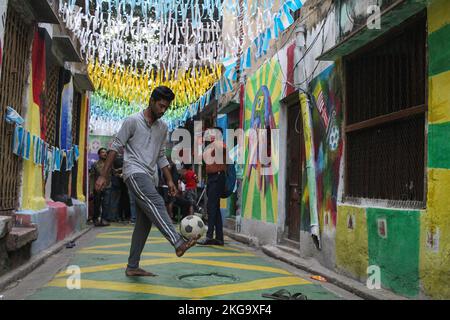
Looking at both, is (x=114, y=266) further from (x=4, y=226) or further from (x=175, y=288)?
(x=4, y=226)

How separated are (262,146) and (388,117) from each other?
15.4ft

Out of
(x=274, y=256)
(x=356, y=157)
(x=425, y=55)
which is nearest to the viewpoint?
(x=425, y=55)

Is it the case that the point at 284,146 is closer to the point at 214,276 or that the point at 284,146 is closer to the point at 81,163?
the point at 214,276

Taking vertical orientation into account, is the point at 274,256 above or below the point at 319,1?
below

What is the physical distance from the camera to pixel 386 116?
17.4 feet

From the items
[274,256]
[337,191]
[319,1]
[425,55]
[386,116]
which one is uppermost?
[319,1]

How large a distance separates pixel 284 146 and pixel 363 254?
3619 mm

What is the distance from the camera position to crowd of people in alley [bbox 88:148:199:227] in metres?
12.3

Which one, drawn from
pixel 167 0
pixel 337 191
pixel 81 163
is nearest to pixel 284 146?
pixel 337 191

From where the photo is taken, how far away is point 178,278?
5410 mm

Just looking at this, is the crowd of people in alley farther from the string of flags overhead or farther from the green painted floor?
the green painted floor

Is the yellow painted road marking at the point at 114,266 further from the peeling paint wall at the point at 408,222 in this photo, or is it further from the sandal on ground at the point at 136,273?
the peeling paint wall at the point at 408,222

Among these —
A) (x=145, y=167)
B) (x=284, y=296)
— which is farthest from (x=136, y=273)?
(x=284, y=296)

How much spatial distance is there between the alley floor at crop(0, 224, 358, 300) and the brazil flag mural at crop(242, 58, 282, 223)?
1.58 m
